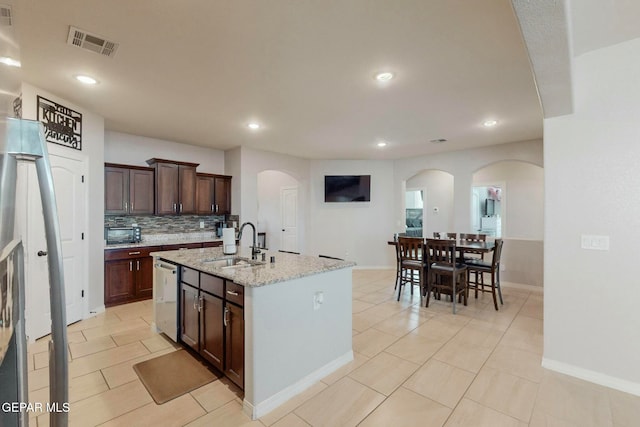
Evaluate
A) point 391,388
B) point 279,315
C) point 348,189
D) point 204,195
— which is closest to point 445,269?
point 391,388

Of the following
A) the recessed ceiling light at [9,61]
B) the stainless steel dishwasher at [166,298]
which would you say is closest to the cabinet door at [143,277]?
the stainless steel dishwasher at [166,298]

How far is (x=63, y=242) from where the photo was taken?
141 inches

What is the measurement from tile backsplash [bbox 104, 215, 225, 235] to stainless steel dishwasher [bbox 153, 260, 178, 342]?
1.98 meters

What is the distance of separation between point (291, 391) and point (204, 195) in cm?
426

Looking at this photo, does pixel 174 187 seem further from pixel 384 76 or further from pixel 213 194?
pixel 384 76

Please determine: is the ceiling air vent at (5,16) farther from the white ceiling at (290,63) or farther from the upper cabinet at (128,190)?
the upper cabinet at (128,190)

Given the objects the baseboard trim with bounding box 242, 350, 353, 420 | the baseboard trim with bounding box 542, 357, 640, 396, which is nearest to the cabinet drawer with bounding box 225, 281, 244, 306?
the baseboard trim with bounding box 242, 350, 353, 420

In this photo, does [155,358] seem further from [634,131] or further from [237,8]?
[634,131]

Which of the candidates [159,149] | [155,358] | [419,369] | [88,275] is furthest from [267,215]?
[419,369]

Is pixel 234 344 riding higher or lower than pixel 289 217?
lower

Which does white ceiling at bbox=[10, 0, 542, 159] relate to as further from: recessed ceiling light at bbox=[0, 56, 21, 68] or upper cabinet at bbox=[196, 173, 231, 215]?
upper cabinet at bbox=[196, 173, 231, 215]

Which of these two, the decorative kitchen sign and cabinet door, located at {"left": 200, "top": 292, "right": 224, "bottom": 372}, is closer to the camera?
cabinet door, located at {"left": 200, "top": 292, "right": 224, "bottom": 372}

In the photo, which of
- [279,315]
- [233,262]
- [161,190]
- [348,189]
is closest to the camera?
[279,315]

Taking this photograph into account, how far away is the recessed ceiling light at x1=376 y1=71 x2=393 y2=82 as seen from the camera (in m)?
2.73
